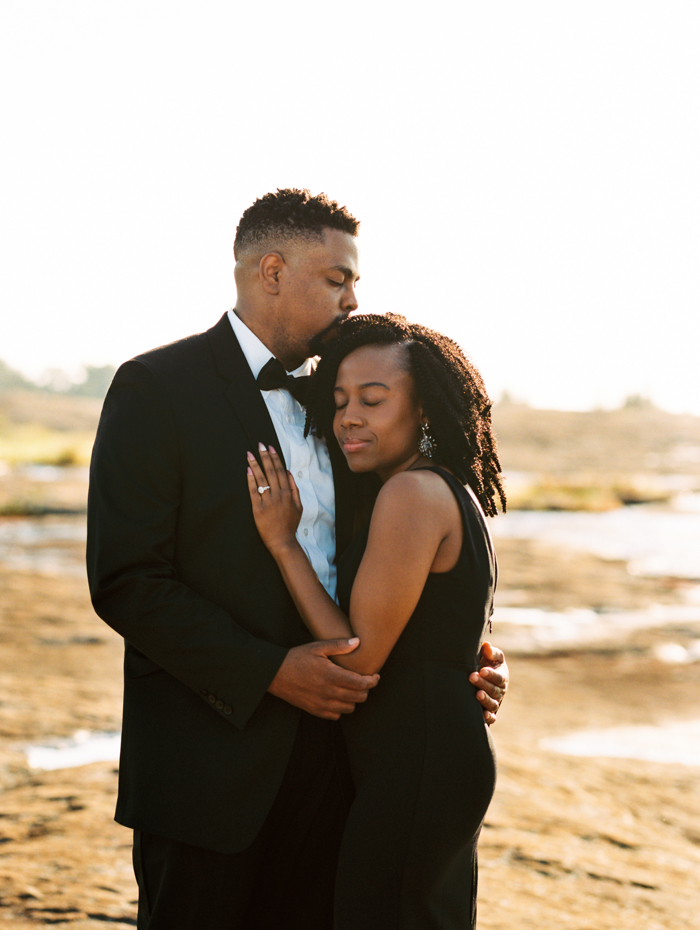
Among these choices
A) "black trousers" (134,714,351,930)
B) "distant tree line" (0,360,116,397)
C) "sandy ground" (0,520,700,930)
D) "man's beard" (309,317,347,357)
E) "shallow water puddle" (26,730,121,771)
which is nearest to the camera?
"black trousers" (134,714,351,930)

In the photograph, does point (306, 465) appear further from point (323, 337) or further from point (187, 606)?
point (187, 606)

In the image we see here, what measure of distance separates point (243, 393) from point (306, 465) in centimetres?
29

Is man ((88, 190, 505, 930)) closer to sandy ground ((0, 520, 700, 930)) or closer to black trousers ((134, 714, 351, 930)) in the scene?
black trousers ((134, 714, 351, 930))

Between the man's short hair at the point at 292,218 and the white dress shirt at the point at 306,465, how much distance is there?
0.28 metres

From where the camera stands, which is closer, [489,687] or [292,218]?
[489,687]

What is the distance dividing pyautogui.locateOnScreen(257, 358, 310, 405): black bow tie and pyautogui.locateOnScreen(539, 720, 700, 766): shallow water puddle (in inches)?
172

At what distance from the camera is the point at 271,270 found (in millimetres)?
2732

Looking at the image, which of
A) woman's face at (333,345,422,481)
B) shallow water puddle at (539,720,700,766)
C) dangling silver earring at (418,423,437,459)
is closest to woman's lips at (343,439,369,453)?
woman's face at (333,345,422,481)

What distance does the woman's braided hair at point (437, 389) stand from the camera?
2.44m

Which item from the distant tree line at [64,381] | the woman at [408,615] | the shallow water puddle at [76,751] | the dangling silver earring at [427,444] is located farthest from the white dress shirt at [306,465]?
the distant tree line at [64,381]

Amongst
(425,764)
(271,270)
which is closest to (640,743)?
(425,764)

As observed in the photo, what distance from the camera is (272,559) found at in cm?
245

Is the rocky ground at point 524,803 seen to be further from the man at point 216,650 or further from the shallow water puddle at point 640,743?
the man at point 216,650

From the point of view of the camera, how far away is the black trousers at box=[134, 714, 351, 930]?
234 cm
